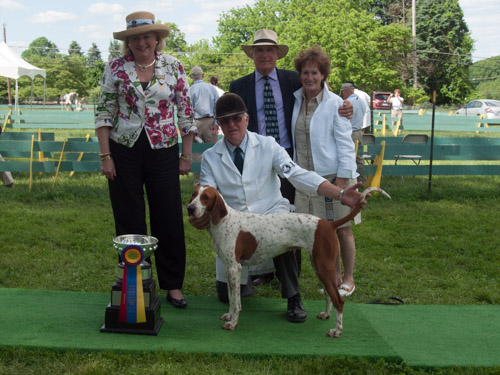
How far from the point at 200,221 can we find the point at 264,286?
1552 millimetres

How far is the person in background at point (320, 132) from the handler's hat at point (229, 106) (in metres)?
0.68

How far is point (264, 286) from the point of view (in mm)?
4875

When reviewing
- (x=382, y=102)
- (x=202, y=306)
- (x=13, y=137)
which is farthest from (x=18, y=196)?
(x=382, y=102)

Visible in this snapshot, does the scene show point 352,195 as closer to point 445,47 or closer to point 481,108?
point 481,108

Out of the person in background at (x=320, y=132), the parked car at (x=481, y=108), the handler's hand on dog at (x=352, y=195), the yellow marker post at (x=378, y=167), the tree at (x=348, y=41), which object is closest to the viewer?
the handler's hand on dog at (x=352, y=195)

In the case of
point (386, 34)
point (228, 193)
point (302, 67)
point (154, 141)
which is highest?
point (386, 34)

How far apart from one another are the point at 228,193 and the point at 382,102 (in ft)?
110

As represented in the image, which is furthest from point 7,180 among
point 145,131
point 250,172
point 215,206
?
point 215,206

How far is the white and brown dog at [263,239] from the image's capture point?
3539mm

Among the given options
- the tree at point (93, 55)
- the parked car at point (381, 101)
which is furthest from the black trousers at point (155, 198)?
the tree at point (93, 55)

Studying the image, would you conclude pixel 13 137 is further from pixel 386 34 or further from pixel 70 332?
pixel 386 34

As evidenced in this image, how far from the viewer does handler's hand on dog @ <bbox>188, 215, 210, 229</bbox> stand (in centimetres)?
349

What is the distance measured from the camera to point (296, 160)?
14.4 feet

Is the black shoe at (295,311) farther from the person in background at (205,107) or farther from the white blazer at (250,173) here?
the person in background at (205,107)
